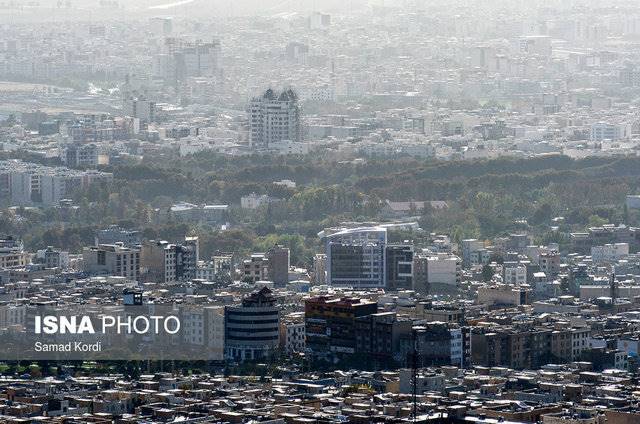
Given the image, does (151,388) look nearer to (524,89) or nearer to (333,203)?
(333,203)

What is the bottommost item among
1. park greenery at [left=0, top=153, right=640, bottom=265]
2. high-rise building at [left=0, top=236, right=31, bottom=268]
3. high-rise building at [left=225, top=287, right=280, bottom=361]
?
high-rise building at [left=225, top=287, right=280, bottom=361]

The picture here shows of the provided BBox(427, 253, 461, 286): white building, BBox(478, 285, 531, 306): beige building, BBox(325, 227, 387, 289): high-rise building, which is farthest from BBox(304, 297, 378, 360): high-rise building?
BBox(427, 253, 461, 286): white building

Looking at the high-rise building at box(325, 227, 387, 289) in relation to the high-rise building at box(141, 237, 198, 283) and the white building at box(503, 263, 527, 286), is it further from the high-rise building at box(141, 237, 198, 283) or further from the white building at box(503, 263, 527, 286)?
the high-rise building at box(141, 237, 198, 283)

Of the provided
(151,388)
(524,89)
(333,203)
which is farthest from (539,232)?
(524,89)

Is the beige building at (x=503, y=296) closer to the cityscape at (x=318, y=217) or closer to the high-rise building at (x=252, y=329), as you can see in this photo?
the cityscape at (x=318, y=217)

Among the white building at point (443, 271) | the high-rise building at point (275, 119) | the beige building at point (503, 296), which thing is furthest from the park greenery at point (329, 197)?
the beige building at point (503, 296)

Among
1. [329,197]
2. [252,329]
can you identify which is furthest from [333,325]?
[329,197]
